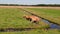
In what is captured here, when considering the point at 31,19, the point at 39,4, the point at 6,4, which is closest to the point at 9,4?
the point at 6,4

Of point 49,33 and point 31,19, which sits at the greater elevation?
point 49,33

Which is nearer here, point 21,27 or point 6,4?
point 21,27

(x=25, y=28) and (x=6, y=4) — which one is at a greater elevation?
(x=25, y=28)

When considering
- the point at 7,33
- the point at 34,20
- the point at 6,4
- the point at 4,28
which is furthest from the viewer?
the point at 6,4

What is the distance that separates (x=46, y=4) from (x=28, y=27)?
101 ft

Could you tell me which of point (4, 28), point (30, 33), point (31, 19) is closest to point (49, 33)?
point (30, 33)

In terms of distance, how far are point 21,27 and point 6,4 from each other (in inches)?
1186

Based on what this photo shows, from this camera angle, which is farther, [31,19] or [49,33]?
[31,19]

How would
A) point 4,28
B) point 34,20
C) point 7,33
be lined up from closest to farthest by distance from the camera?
point 7,33
point 4,28
point 34,20

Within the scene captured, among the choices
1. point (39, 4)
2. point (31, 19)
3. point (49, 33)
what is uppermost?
point (49, 33)

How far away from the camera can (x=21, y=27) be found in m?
13.1

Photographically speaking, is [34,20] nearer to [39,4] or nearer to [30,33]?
[30,33]

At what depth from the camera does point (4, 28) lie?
12609mm

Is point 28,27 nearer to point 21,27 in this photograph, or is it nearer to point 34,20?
point 21,27
